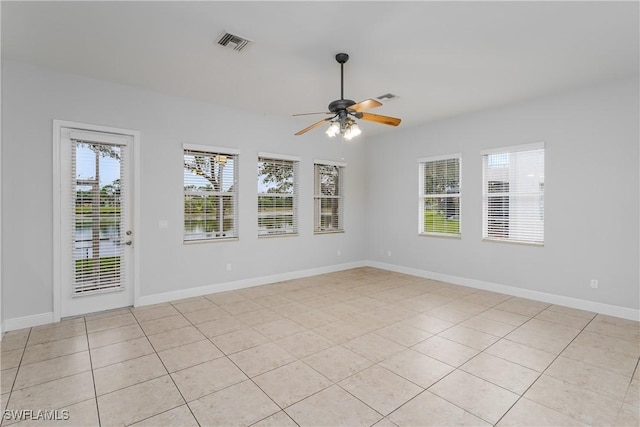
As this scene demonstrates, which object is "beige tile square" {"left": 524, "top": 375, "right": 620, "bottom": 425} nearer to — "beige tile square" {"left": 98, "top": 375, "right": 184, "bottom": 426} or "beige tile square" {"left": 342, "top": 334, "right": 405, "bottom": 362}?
"beige tile square" {"left": 342, "top": 334, "right": 405, "bottom": 362}

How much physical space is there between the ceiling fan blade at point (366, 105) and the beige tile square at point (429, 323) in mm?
2464

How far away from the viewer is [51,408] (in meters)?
2.20

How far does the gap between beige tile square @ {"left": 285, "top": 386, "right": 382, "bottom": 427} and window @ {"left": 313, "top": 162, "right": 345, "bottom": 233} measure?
4191mm

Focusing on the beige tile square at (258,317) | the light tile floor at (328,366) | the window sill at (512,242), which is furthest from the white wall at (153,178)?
the window sill at (512,242)

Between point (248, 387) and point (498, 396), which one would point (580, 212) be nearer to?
point (498, 396)

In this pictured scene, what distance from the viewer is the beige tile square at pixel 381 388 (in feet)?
7.41

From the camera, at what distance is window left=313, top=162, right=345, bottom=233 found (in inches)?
255

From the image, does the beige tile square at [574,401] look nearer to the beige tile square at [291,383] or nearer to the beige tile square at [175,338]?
the beige tile square at [291,383]

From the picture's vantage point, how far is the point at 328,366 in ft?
9.09

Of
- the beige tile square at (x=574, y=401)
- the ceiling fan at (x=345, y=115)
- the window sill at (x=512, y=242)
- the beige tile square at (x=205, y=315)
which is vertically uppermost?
the ceiling fan at (x=345, y=115)

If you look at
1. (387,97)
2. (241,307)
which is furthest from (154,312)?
(387,97)

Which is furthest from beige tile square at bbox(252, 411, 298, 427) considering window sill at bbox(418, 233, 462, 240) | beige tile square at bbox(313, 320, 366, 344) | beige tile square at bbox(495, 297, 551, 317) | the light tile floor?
window sill at bbox(418, 233, 462, 240)

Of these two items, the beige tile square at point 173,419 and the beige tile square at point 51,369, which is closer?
the beige tile square at point 173,419

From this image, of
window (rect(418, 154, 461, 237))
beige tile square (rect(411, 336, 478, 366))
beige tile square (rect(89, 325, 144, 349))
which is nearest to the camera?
beige tile square (rect(411, 336, 478, 366))
